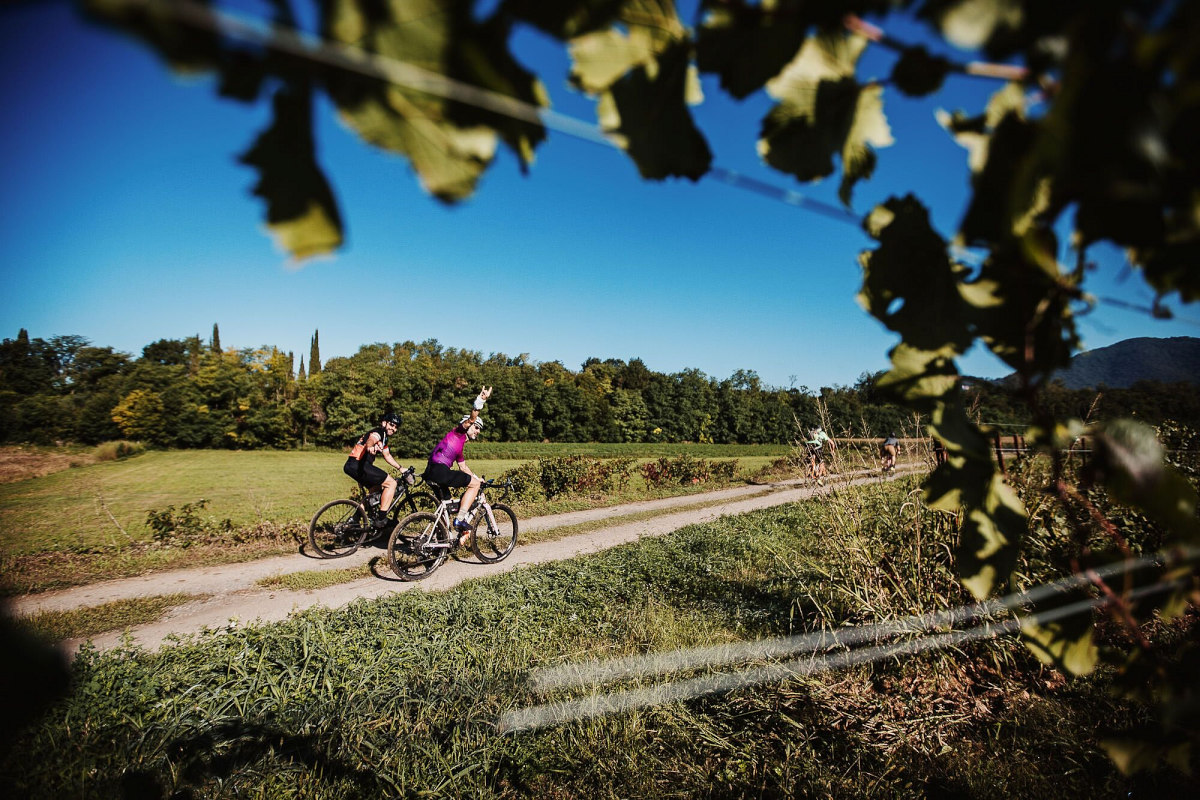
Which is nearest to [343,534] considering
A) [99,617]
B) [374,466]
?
[374,466]

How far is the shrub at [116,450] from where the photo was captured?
2908cm

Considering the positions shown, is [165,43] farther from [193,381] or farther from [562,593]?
[193,381]

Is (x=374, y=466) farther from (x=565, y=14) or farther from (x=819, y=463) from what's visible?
(x=565, y=14)

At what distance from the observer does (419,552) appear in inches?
281

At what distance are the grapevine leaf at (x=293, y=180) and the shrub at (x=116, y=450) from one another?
39.8 metres

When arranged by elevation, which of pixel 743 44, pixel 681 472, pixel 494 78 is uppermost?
pixel 743 44

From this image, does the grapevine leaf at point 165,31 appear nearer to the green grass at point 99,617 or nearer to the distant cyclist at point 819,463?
the distant cyclist at point 819,463

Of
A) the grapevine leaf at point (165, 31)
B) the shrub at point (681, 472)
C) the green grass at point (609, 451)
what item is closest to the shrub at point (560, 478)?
the shrub at point (681, 472)

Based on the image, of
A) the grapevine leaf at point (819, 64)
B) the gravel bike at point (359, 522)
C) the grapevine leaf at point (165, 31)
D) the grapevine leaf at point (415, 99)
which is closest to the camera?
the grapevine leaf at point (165, 31)

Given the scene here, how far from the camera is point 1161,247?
0.46m

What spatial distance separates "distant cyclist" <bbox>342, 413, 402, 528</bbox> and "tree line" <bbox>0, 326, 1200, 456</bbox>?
1410cm

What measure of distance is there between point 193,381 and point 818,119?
4893cm

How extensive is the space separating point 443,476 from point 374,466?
5.32 feet

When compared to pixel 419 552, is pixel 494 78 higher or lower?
higher
